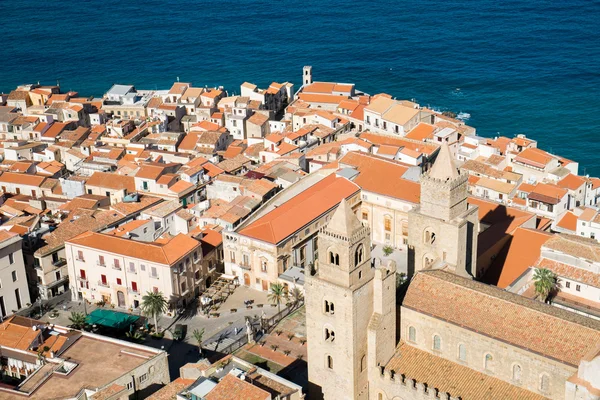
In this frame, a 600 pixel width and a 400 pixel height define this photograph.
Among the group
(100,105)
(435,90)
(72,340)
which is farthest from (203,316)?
(435,90)

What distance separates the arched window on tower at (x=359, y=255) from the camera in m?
50.3

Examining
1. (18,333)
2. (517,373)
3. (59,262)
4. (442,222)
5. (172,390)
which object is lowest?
(59,262)

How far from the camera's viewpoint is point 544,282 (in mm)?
65125

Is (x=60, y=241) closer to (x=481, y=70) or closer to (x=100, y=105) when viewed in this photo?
(x=100, y=105)

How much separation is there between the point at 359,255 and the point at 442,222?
37.9ft

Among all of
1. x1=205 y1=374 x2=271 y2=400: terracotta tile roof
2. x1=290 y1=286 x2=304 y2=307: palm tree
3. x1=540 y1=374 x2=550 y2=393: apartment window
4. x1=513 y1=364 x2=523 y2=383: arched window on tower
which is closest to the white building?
x1=290 y1=286 x2=304 y2=307: palm tree

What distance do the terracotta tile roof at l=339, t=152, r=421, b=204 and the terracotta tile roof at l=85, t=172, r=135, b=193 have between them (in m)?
24.9

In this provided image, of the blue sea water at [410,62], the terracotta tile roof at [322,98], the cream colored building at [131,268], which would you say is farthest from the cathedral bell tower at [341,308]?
the blue sea water at [410,62]

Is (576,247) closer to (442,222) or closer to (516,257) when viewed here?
(516,257)

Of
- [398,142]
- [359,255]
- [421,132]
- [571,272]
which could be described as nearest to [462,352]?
[359,255]

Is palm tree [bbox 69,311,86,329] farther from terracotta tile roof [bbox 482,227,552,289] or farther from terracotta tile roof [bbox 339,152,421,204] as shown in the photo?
terracotta tile roof [bbox 482,227,552,289]

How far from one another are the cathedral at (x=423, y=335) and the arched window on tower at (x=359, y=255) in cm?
10

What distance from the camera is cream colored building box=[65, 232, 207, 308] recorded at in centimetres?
7212

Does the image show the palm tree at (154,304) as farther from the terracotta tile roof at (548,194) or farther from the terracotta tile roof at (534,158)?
the terracotta tile roof at (534,158)
